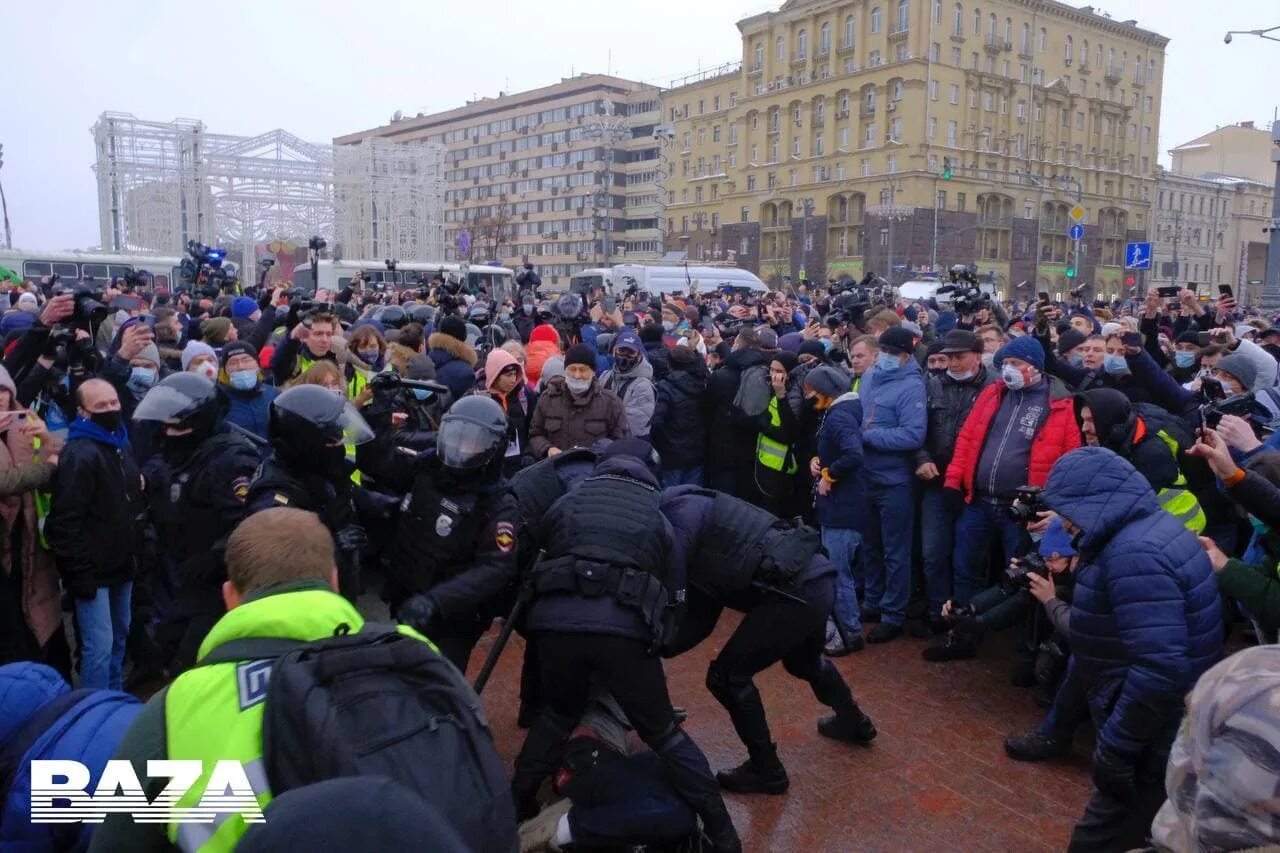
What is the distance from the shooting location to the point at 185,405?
4055mm

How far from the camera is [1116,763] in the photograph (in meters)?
3.28

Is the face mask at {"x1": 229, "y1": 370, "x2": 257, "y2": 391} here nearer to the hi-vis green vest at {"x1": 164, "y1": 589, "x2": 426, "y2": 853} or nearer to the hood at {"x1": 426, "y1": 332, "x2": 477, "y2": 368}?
the hood at {"x1": 426, "y1": 332, "x2": 477, "y2": 368}

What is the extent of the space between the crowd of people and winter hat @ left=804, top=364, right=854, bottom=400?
0.02 metres

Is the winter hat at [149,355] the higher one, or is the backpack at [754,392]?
the winter hat at [149,355]

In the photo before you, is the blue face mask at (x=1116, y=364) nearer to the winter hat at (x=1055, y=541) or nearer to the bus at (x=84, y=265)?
the winter hat at (x=1055, y=541)

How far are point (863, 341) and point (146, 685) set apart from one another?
5.18m

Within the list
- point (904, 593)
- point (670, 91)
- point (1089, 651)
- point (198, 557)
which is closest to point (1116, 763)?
point (1089, 651)

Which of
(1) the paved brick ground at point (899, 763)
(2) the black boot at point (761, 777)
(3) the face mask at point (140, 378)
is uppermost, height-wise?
(3) the face mask at point (140, 378)

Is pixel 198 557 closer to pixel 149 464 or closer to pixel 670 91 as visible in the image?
pixel 149 464

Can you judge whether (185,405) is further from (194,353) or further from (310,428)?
(194,353)

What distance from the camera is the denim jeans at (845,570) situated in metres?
5.98

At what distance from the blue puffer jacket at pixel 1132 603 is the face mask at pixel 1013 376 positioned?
2.02 metres

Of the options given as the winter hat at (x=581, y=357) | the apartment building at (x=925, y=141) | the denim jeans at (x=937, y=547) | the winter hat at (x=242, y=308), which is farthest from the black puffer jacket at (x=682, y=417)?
the apartment building at (x=925, y=141)

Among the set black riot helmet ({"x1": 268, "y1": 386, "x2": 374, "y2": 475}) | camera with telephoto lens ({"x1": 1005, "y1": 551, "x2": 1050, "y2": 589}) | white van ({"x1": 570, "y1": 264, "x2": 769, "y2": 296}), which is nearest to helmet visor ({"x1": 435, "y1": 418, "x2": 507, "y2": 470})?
black riot helmet ({"x1": 268, "y1": 386, "x2": 374, "y2": 475})
